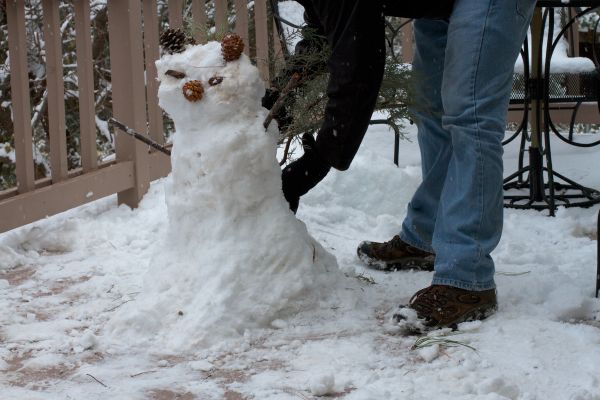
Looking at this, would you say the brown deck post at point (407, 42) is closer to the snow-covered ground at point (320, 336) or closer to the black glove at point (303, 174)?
the snow-covered ground at point (320, 336)

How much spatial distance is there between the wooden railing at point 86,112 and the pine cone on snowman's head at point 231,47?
1003mm

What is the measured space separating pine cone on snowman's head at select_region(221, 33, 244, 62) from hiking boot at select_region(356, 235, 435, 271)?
1.02 metres

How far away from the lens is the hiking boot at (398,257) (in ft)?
11.0

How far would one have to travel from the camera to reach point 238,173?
2.71 meters

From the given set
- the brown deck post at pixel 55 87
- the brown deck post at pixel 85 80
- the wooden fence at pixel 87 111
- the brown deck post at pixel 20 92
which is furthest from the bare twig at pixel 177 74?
the brown deck post at pixel 85 80

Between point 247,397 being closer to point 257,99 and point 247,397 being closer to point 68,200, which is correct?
point 257,99

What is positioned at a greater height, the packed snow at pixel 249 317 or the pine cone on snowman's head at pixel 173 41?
the pine cone on snowman's head at pixel 173 41

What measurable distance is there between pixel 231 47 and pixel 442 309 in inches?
40.3

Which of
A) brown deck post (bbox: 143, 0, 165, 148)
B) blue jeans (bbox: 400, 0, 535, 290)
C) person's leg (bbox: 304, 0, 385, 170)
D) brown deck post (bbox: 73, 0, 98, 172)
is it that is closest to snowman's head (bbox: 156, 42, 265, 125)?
person's leg (bbox: 304, 0, 385, 170)

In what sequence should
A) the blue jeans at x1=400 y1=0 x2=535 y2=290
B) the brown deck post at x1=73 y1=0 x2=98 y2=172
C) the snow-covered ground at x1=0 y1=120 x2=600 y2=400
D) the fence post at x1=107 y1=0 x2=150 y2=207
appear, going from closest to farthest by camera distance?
the snow-covered ground at x1=0 y1=120 x2=600 y2=400 → the blue jeans at x1=400 y1=0 x2=535 y2=290 → the brown deck post at x1=73 y1=0 x2=98 y2=172 → the fence post at x1=107 y1=0 x2=150 y2=207

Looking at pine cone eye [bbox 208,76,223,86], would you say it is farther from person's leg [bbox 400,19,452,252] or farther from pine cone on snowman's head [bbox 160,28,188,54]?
person's leg [bbox 400,19,452,252]

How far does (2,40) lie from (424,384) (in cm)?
519

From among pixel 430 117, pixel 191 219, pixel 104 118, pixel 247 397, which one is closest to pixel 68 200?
pixel 191 219

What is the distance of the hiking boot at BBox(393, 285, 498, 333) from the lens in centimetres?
267
